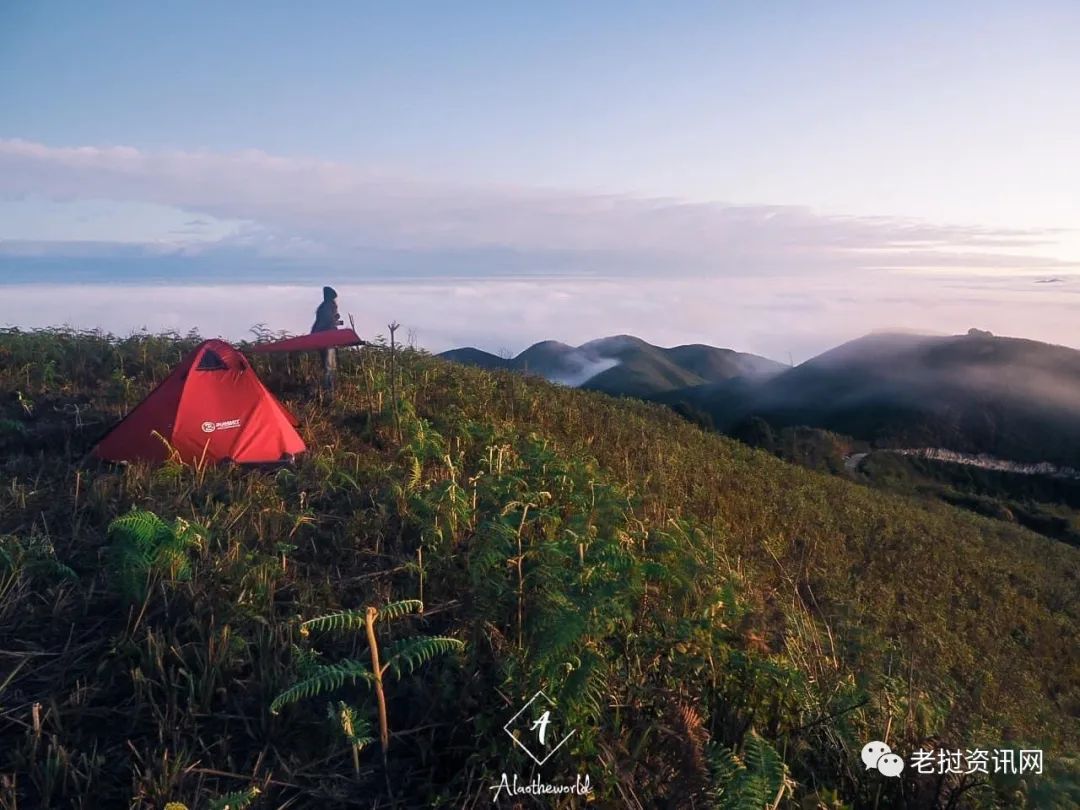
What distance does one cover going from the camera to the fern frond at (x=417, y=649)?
304 cm

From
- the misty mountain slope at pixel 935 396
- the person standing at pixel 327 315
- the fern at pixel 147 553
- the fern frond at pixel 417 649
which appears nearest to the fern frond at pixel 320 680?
the fern frond at pixel 417 649

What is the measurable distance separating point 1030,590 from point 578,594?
10036 mm

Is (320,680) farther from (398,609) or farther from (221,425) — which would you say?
(221,425)

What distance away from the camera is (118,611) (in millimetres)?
3820

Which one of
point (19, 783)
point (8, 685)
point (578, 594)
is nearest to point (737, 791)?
point (578, 594)

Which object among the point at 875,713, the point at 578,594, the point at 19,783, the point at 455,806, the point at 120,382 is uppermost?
the point at 120,382

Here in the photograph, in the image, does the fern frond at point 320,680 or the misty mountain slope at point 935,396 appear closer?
the fern frond at point 320,680

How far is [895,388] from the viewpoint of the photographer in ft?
130

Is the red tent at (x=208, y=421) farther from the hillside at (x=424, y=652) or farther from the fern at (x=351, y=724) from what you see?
the fern at (x=351, y=724)

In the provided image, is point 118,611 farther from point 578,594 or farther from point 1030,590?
point 1030,590

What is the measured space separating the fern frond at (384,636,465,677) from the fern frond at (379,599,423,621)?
16 centimetres

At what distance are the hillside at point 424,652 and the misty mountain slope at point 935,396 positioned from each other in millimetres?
28614

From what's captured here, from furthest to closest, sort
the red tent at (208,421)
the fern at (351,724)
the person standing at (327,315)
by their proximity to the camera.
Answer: the person standing at (327,315) < the red tent at (208,421) < the fern at (351,724)

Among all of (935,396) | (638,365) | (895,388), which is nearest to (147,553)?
(935,396)
